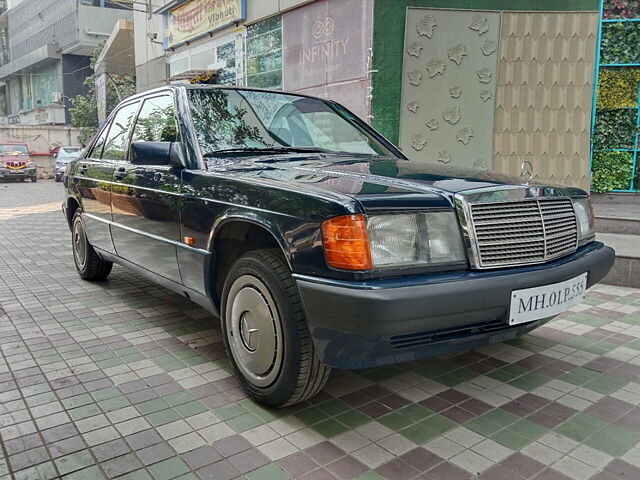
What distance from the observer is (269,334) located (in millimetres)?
2562

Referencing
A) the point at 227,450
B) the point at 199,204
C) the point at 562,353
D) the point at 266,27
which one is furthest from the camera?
the point at 266,27

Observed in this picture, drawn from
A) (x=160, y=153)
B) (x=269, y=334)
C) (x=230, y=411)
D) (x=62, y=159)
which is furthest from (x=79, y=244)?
(x=62, y=159)

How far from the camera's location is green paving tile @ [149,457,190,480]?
83.2 inches

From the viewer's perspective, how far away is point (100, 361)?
3.28m

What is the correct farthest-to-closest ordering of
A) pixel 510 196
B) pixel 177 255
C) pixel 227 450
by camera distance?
pixel 177 255 < pixel 510 196 < pixel 227 450

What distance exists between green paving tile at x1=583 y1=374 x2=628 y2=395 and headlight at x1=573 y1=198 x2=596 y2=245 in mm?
812

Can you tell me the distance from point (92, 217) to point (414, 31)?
624 centimetres

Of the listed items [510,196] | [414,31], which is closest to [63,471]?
[510,196]

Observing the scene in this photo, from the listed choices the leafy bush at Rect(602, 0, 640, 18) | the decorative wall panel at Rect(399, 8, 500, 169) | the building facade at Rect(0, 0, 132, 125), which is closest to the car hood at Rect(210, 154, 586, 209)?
the decorative wall panel at Rect(399, 8, 500, 169)

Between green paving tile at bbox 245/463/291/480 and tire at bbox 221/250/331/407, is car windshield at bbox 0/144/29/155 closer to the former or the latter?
tire at bbox 221/250/331/407

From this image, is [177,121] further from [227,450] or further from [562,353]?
[562,353]

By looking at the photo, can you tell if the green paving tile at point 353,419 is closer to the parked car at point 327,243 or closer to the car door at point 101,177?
the parked car at point 327,243

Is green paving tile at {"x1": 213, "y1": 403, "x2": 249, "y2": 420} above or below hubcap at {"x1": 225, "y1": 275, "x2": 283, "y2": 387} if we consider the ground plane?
below

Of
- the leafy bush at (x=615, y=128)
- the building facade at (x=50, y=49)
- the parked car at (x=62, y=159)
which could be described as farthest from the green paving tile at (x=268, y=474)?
the building facade at (x=50, y=49)
